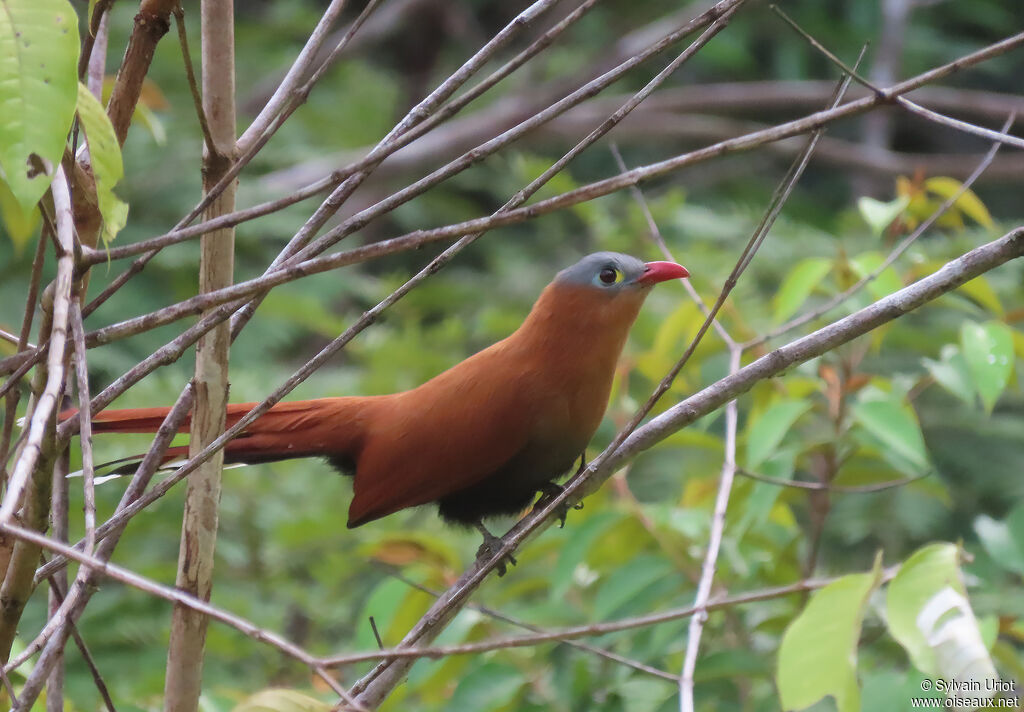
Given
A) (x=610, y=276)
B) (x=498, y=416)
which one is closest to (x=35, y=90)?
(x=498, y=416)

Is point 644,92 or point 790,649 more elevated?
point 644,92

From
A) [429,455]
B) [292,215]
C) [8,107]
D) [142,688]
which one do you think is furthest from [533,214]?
[292,215]

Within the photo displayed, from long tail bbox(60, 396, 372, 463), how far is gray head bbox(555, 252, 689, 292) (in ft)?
2.06

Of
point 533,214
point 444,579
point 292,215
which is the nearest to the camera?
point 533,214

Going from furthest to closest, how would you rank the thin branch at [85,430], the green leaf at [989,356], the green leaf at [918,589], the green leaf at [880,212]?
the green leaf at [880,212] < the green leaf at [989,356] < the green leaf at [918,589] < the thin branch at [85,430]

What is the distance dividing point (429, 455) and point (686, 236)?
3.59 meters

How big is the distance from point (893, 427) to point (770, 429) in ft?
0.87

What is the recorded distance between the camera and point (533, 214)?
1.17 metres

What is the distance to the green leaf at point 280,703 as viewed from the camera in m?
1.14

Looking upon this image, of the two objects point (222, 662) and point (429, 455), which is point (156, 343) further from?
point (429, 455)

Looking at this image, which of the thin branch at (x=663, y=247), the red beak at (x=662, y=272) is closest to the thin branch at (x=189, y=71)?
the thin branch at (x=663, y=247)

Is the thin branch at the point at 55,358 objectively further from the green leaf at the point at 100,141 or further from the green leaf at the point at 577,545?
the green leaf at the point at 577,545

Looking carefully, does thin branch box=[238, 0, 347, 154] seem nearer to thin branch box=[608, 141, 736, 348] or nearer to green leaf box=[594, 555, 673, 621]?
thin branch box=[608, 141, 736, 348]

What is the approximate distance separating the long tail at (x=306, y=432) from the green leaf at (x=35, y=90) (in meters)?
1.36
